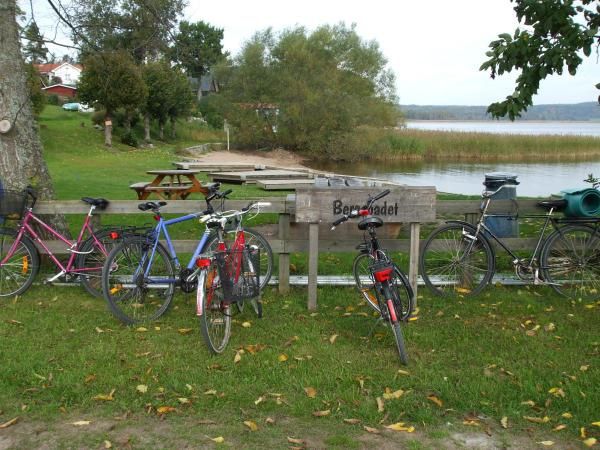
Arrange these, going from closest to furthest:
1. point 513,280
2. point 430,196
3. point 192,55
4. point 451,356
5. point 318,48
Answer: point 451,356 → point 430,196 → point 513,280 → point 192,55 → point 318,48

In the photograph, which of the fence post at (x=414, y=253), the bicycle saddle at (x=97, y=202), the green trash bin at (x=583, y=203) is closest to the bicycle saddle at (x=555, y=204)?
the green trash bin at (x=583, y=203)

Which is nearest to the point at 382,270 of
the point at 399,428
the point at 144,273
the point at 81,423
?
the point at 399,428

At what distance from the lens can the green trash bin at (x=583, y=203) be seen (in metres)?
6.48

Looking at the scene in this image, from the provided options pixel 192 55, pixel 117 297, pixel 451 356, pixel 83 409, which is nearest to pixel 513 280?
pixel 451 356

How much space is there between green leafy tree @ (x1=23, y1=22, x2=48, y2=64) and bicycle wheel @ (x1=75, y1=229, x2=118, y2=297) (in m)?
4.00

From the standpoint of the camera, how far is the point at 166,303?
18.9ft

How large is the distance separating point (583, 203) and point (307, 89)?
1795 inches

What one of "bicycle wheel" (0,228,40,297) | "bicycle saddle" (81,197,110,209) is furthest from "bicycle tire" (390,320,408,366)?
"bicycle wheel" (0,228,40,297)

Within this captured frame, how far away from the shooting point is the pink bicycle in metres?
6.28

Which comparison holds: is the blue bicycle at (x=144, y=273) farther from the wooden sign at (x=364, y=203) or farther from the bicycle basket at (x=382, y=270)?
the bicycle basket at (x=382, y=270)

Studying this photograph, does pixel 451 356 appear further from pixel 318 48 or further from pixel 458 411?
pixel 318 48

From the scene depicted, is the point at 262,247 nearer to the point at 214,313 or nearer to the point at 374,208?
the point at 374,208

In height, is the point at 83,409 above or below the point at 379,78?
below

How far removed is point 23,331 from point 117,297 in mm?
809
